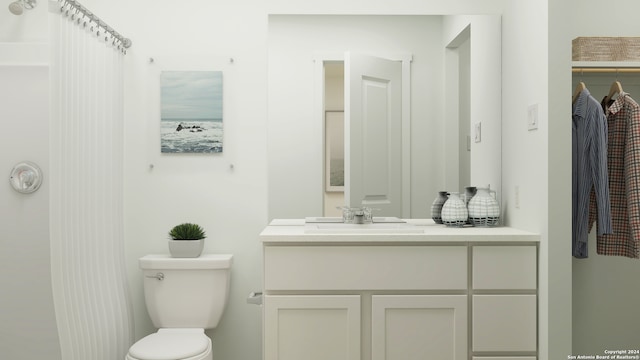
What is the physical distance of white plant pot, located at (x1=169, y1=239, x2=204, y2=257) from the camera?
2562 millimetres

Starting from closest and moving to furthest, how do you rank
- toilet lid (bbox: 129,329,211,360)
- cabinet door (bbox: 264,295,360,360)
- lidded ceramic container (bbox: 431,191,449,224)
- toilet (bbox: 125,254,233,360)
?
toilet lid (bbox: 129,329,211,360) < cabinet door (bbox: 264,295,360,360) < toilet (bbox: 125,254,233,360) < lidded ceramic container (bbox: 431,191,449,224)

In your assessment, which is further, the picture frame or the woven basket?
the picture frame

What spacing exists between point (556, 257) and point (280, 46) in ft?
5.46

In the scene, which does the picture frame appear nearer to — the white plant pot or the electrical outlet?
the white plant pot

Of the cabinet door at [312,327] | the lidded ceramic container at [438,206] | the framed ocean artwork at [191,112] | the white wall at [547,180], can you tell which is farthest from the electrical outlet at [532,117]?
the framed ocean artwork at [191,112]

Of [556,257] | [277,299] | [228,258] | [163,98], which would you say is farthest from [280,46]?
[556,257]

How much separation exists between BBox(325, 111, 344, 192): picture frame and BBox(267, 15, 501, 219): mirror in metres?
0.03

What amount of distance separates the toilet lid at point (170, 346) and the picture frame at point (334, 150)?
38.3 inches

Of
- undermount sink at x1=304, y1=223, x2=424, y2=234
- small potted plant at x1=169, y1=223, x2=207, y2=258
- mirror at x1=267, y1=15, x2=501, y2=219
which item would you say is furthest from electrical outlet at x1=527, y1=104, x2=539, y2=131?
small potted plant at x1=169, y1=223, x2=207, y2=258

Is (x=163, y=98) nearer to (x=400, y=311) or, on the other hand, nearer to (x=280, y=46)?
(x=280, y=46)

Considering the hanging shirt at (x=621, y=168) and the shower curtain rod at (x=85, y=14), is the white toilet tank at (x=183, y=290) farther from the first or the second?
the hanging shirt at (x=621, y=168)

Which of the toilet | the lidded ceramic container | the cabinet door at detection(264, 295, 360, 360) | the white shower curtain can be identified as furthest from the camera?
the lidded ceramic container

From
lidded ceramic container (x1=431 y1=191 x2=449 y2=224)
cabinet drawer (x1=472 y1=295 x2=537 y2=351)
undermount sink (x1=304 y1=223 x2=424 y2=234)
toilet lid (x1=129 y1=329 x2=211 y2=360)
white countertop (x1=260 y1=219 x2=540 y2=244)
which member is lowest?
toilet lid (x1=129 y1=329 x2=211 y2=360)

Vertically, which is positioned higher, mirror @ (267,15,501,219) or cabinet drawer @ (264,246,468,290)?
mirror @ (267,15,501,219)
